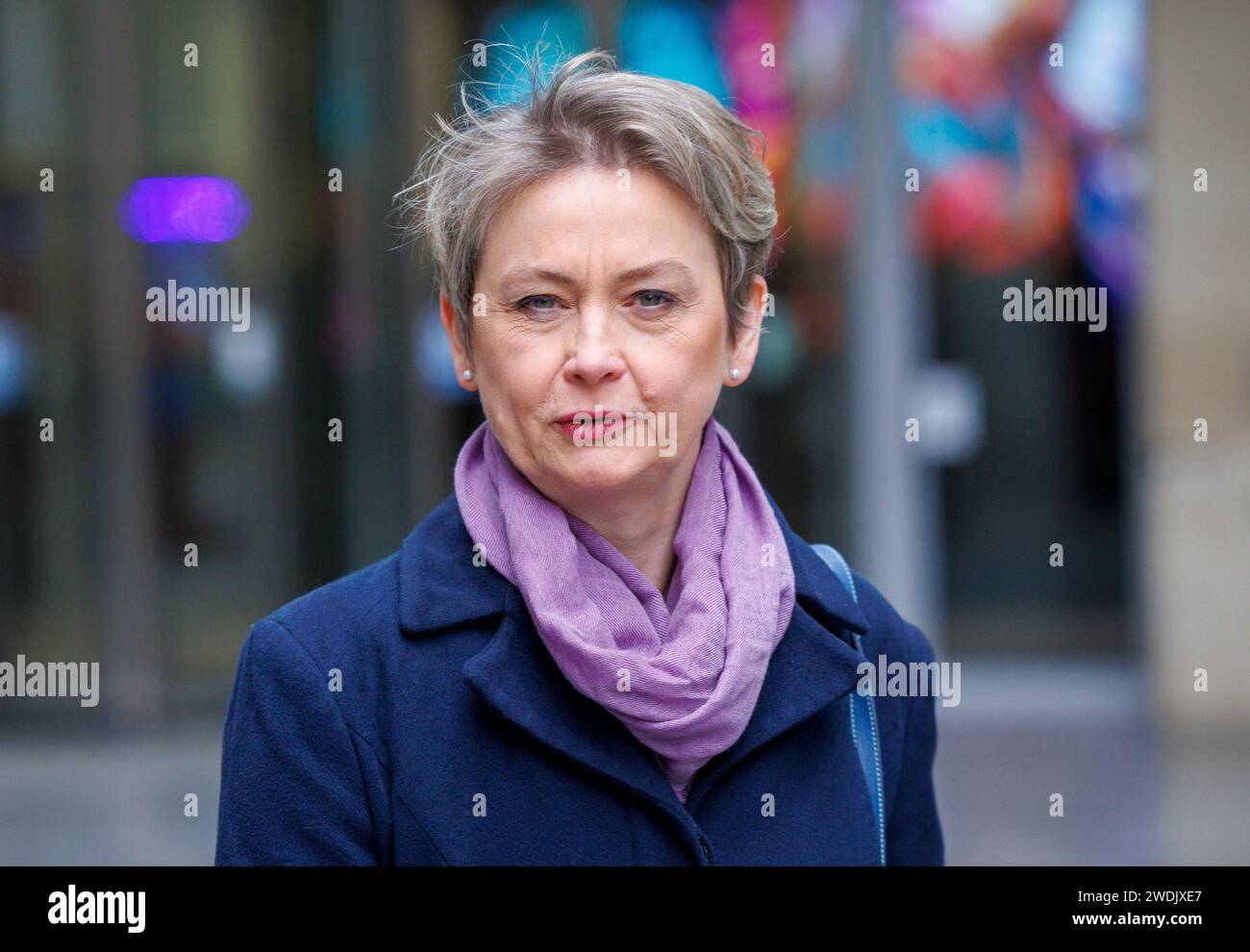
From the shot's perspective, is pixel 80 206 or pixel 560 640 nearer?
pixel 560 640

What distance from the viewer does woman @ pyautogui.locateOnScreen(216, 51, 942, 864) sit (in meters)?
1.67

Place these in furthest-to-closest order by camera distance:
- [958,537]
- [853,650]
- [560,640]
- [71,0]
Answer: [958,537] < [71,0] < [853,650] < [560,640]

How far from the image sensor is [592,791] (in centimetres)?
173

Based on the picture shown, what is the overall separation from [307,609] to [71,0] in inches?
223

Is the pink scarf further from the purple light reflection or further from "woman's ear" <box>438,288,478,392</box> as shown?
the purple light reflection

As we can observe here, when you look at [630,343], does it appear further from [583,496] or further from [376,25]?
[376,25]

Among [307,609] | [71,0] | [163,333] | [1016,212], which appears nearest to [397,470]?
[163,333]

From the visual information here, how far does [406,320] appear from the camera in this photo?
679 cm

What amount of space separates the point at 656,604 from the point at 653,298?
1.18 ft

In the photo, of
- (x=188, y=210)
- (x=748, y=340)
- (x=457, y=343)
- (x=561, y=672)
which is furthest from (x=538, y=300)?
(x=188, y=210)

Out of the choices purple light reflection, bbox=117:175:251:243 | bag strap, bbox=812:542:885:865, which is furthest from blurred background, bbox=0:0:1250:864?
bag strap, bbox=812:542:885:865

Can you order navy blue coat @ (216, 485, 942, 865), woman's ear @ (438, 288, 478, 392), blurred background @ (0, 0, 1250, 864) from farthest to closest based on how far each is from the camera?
blurred background @ (0, 0, 1250, 864) < woman's ear @ (438, 288, 478, 392) < navy blue coat @ (216, 485, 942, 865)

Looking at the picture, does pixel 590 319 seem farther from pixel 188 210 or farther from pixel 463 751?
pixel 188 210

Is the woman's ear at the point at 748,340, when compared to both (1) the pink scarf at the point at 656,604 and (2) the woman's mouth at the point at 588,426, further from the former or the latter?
(2) the woman's mouth at the point at 588,426
